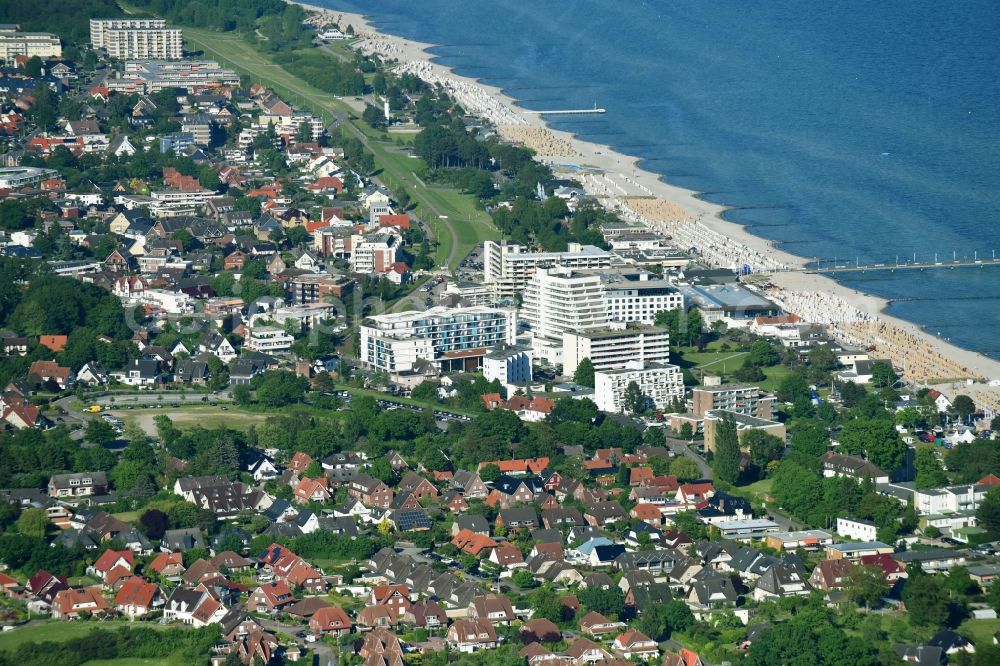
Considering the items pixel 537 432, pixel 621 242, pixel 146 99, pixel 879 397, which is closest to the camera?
pixel 537 432

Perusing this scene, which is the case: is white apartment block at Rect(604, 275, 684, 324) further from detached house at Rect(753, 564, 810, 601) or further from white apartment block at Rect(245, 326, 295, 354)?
detached house at Rect(753, 564, 810, 601)

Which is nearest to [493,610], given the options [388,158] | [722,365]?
[722,365]

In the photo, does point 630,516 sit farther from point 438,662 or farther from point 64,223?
point 64,223

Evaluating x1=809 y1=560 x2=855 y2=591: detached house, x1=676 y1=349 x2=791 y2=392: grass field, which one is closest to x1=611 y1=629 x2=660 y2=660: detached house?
x1=809 y1=560 x2=855 y2=591: detached house

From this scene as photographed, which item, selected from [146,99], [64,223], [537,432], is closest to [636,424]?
[537,432]

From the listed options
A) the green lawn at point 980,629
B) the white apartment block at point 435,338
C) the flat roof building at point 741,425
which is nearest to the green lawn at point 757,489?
the flat roof building at point 741,425

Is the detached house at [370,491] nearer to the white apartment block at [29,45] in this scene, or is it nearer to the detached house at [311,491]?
the detached house at [311,491]
